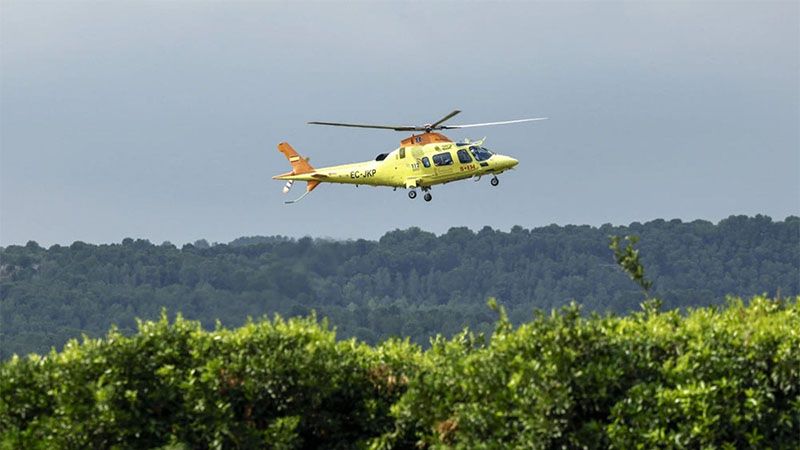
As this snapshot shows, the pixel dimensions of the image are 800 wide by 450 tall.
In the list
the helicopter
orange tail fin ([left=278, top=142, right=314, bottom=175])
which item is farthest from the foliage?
orange tail fin ([left=278, top=142, right=314, bottom=175])

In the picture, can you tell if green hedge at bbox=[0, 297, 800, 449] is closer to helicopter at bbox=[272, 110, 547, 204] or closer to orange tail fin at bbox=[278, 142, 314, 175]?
→ helicopter at bbox=[272, 110, 547, 204]

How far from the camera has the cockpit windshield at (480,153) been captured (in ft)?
199

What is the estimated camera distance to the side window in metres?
61.2

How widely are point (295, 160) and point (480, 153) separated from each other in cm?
1574

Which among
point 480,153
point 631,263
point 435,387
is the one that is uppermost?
point 480,153

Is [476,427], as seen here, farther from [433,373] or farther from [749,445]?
[749,445]

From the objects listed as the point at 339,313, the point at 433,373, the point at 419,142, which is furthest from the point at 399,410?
the point at 339,313

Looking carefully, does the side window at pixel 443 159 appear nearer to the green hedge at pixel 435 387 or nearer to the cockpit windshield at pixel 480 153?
the cockpit windshield at pixel 480 153

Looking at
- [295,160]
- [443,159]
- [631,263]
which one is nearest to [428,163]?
[443,159]

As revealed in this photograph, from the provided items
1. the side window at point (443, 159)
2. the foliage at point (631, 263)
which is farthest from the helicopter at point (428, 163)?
the foliage at point (631, 263)

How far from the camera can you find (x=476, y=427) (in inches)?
973

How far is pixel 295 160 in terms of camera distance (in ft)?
244

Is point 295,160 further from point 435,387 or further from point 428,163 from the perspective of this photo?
point 435,387

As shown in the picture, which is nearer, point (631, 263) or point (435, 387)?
point (435, 387)
